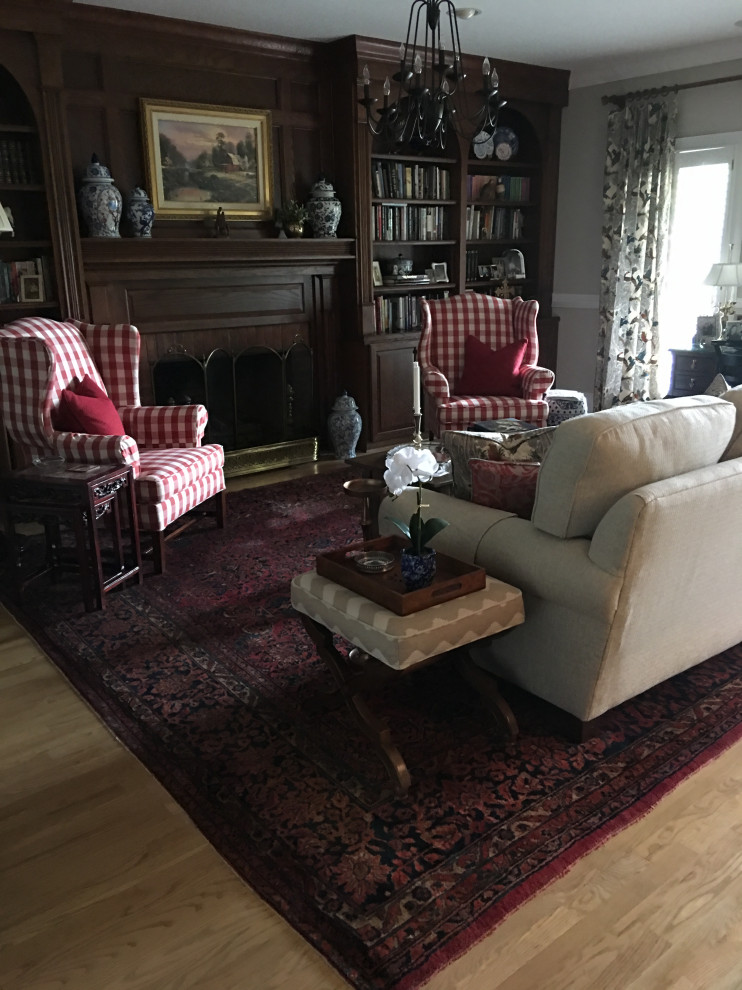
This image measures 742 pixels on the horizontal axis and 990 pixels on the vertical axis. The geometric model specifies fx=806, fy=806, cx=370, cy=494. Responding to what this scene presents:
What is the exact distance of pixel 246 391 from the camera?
211 inches

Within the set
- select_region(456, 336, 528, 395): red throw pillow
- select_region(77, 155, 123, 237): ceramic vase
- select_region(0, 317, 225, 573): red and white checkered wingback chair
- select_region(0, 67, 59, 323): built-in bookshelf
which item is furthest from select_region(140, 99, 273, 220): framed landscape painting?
select_region(456, 336, 528, 395): red throw pillow

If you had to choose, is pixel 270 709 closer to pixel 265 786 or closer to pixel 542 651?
pixel 265 786

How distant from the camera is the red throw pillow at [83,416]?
3553 millimetres

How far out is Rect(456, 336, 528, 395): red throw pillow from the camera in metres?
5.11

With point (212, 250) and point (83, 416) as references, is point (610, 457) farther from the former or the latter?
point (212, 250)

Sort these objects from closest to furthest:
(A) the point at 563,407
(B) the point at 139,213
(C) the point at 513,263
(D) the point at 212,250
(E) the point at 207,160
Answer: (B) the point at 139,213 < (D) the point at 212,250 < (E) the point at 207,160 < (A) the point at 563,407 < (C) the point at 513,263

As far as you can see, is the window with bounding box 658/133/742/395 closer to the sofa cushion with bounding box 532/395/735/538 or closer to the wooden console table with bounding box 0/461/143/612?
the sofa cushion with bounding box 532/395/735/538

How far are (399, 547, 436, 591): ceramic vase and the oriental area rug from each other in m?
0.33

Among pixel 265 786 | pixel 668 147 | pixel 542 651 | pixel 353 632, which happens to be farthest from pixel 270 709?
pixel 668 147

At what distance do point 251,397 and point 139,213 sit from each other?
1374 millimetres

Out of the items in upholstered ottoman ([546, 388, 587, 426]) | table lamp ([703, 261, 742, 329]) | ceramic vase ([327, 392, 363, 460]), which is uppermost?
table lamp ([703, 261, 742, 329])

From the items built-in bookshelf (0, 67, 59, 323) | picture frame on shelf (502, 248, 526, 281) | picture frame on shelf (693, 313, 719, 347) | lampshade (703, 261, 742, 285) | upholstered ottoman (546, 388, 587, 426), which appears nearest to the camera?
built-in bookshelf (0, 67, 59, 323)

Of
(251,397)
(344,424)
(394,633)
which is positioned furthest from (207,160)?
(394,633)

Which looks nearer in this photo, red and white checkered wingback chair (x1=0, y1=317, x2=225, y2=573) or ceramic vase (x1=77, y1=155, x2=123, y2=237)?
red and white checkered wingback chair (x1=0, y1=317, x2=225, y2=573)
